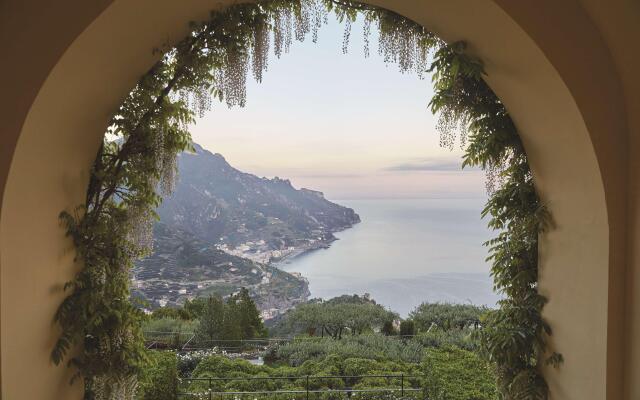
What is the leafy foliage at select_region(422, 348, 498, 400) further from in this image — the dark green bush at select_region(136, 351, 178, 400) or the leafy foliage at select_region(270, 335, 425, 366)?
the dark green bush at select_region(136, 351, 178, 400)

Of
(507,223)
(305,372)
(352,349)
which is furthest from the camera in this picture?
(352,349)

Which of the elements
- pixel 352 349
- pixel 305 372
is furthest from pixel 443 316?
pixel 305 372

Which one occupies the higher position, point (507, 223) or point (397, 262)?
point (507, 223)

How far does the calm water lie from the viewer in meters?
9.06

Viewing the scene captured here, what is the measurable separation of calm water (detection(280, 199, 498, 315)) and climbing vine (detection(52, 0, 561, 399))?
5252mm

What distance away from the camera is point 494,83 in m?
2.97

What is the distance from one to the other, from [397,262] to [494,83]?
7.40 m

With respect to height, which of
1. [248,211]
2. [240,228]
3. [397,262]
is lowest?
[397,262]

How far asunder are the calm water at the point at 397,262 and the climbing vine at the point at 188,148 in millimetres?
5252

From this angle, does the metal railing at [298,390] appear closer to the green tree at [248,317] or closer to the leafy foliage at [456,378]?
the leafy foliage at [456,378]

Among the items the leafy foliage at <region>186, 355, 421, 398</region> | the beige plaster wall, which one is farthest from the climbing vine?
the leafy foliage at <region>186, 355, 421, 398</region>

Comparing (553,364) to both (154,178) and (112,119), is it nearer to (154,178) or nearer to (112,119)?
(154,178)

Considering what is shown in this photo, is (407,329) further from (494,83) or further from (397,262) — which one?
(494,83)

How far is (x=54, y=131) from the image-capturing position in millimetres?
2445
